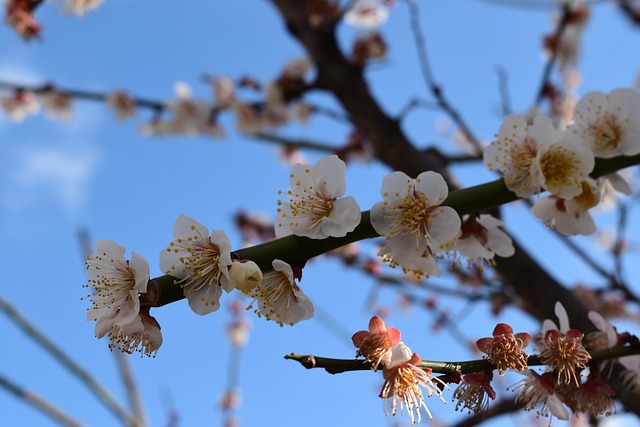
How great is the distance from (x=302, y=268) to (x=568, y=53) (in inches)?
177

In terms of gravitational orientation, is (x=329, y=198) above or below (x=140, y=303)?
above

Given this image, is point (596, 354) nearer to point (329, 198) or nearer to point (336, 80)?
point (329, 198)

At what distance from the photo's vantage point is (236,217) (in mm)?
5988

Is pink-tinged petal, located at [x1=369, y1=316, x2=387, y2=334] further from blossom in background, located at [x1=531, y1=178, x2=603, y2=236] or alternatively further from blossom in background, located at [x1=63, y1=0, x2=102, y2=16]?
blossom in background, located at [x1=63, y1=0, x2=102, y2=16]

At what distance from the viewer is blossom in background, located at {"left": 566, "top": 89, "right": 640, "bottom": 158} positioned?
1.18 m

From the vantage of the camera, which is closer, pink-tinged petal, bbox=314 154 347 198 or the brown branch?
pink-tinged petal, bbox=314 154 347 198

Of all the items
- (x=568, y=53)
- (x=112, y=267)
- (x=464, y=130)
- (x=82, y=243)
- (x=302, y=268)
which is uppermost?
(x=568, y=53)

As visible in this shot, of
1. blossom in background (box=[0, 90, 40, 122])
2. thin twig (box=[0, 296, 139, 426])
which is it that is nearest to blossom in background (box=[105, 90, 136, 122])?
blossom in background (box=[0, 90, 40, 122])

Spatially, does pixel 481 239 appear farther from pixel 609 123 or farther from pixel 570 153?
pixel 609 123

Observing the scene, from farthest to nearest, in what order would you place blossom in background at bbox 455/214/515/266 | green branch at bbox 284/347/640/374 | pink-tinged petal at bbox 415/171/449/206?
1. blossom in background at bbox 455/214/515/266
2. pink-tinged petal at bbox 415/171/449/206
3. green branch at bbox 284/347/640/374

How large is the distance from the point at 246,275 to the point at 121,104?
4.56 m

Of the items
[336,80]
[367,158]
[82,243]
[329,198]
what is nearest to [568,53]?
[367,158]

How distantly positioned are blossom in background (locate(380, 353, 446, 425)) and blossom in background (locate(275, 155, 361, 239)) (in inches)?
9.7

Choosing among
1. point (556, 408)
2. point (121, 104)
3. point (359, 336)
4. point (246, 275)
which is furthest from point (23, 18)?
point (556, 408)
